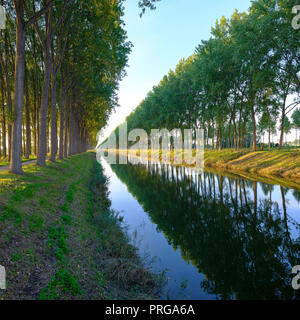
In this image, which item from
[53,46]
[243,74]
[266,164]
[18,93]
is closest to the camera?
[18,93]

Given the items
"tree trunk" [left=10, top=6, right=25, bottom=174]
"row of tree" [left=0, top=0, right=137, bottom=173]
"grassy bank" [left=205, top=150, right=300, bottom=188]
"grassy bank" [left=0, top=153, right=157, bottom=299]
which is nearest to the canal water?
"grassy bank" [left=0, top=153, right=157, bottom=299]

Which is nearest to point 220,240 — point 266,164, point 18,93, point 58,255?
point 58,255

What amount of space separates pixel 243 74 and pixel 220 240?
3152 centimetres

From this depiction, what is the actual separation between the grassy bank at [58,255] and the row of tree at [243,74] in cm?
2531

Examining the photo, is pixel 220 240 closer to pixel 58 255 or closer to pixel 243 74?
pixel 58 255

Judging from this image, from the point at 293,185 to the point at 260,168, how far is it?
866 centimetres

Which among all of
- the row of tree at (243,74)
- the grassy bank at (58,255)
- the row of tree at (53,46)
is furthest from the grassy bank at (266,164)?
the row of tree at (53,46)

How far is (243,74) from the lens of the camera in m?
31.5

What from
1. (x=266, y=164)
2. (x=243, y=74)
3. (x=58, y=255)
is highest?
(x=243, y=74)

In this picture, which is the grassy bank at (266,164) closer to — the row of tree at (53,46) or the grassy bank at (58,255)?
the grassy bank at (58,255)

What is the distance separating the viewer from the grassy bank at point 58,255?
3.96 m
